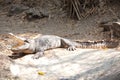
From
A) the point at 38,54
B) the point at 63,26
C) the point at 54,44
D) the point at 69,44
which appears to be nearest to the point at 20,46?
the point at 38,54

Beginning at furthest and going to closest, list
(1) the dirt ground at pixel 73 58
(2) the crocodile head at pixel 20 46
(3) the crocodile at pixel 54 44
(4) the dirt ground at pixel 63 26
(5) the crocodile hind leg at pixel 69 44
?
(4) the dirt ground at pixel 63 26
(5) the crocodile hind leg at pixel 69 44
(3) the crocodile at pixel 54 44
(2) the crocodile head at pixel 20 46
(1) the dirt ground at pixel 73 58

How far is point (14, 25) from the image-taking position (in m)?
8.36

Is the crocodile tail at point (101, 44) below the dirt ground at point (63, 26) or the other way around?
below

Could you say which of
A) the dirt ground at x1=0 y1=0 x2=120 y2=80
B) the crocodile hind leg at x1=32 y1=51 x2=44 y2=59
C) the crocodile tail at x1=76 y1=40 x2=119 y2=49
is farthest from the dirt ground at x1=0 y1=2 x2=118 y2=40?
the crocodile hind leg at x1=32 y1=51 x2=44 y2=59

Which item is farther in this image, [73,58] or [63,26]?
[63,26]

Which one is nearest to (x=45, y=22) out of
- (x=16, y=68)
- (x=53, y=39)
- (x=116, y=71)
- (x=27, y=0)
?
(x=27, y=0)

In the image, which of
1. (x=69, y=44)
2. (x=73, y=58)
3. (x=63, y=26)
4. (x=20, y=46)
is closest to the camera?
(x=73, y=58)

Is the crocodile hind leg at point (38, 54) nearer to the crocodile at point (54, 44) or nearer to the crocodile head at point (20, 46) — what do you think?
the crocodile at point (54, 44)

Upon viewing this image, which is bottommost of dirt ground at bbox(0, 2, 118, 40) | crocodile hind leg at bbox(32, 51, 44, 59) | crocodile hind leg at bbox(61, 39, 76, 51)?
crocodile hind leg at bbox(32, 51, 44, 59)

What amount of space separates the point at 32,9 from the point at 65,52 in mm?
3578

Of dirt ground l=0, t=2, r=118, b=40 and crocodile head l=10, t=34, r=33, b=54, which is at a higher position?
dirt ground l=0, t=2, r=118, b=40

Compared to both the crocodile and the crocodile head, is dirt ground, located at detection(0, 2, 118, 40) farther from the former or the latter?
the crocodile head

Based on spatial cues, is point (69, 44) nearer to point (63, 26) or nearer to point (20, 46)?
point (20, 46)

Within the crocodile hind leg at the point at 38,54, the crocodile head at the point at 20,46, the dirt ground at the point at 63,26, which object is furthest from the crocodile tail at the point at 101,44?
the crocodile head at the point at 20,46
